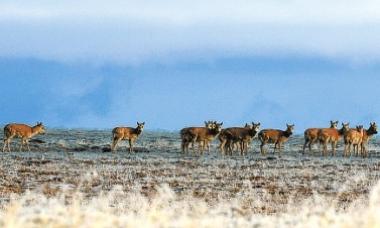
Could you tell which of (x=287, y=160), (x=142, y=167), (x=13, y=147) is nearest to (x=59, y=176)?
(x=142, y=167)

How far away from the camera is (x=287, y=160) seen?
39.8 meters

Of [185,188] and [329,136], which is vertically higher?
[329,136]

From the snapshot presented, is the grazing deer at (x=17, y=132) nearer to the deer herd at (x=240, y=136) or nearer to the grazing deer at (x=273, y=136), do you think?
the deer herd at (x=240, y=136)

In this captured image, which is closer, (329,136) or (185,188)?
(185,188)

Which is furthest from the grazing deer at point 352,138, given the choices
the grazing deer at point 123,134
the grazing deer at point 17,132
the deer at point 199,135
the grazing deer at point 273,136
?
the grazing deer at point 17,132

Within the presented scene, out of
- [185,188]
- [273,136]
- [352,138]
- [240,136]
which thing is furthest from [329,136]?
[185,188]

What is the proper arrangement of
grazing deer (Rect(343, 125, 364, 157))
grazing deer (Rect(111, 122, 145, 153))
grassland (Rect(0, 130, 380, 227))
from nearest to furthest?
grassland (Rect(0, 130, 380, 227)), grazing deer (Rect(343, 125, 364, 157)), grazing deer (Rect(111, 122, 145, 153))

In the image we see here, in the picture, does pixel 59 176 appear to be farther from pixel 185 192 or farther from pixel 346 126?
pixel 346 126

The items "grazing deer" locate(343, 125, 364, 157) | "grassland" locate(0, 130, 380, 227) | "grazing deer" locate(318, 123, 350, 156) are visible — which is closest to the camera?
"grassland" locate(0, 130, 380, 227)

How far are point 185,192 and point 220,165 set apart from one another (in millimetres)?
11985

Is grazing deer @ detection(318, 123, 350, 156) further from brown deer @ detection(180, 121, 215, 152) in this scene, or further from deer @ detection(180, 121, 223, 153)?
brown deer @ detection(180, 121, 215, 152)

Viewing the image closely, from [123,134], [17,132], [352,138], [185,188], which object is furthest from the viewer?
[123,134]

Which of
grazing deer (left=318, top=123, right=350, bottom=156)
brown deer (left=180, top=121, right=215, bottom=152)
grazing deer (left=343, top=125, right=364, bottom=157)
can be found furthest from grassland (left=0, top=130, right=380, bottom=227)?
grazing deer (left=318, top=123, right=350, bottom=156)

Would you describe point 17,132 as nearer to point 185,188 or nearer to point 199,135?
point 199,135
